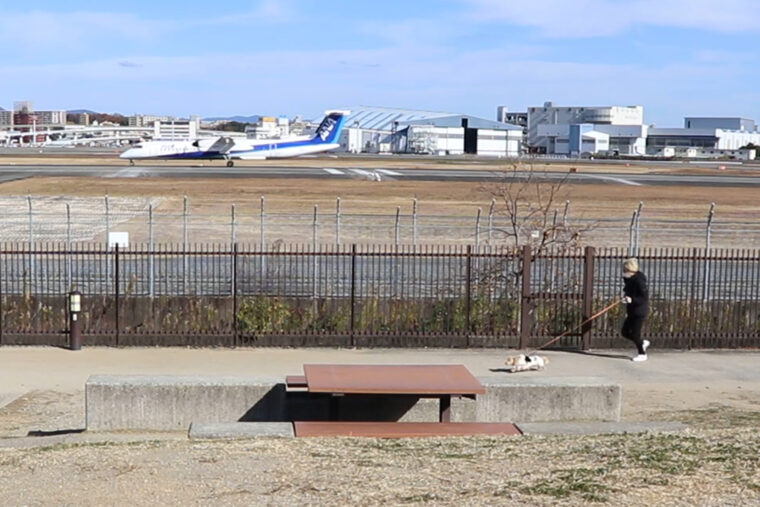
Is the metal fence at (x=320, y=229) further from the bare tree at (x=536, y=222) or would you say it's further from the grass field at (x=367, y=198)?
the bare tree at (x=536, y=222)

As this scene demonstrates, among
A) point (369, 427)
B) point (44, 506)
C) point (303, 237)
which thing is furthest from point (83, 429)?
point (303, 237)

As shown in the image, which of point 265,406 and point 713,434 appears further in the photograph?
point 265,406

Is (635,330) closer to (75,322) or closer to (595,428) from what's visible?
(595,428)

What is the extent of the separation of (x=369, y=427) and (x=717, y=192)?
54.0 meters

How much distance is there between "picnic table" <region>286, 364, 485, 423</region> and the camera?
11.7 meters

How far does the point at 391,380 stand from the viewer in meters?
12.3

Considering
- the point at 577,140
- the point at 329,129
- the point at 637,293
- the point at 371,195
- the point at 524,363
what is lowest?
the point at 524,363

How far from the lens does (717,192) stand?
61281 mm

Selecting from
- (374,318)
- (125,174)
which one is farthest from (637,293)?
(125,174)

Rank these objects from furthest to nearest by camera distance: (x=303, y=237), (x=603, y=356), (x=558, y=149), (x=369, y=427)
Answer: (x=558, y=149), (x=303, y=237), (x=603, y=356), (x=369, y=427)

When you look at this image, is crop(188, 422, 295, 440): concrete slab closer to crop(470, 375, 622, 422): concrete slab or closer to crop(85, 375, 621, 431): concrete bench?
crop(85, 375, 621, 431): concrete bench

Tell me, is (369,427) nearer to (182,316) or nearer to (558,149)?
(182,316)

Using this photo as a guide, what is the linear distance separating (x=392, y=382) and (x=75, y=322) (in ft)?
24.0

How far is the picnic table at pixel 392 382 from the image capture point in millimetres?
11656
